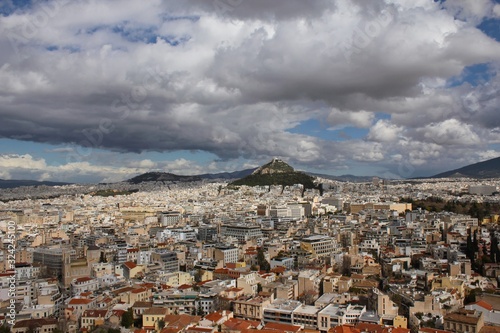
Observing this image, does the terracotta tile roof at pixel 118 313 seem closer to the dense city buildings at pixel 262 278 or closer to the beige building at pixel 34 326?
the dense city buildings at pixel 262 278

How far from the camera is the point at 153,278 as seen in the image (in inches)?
655

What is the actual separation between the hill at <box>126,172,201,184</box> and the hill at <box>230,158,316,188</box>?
1383 inches

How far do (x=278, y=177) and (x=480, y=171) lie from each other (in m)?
69.2

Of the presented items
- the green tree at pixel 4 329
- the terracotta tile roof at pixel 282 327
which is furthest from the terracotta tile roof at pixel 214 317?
the green tree at pixel 4 329

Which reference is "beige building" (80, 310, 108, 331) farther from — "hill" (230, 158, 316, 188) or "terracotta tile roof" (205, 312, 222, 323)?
"hill" (230, 158, 316, 188)

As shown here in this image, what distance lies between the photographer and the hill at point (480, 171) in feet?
353

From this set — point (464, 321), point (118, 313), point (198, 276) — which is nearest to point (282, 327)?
point (464, 321)

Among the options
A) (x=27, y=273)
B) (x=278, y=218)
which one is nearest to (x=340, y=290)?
(x=27, y=273)

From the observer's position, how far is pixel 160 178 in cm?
10356

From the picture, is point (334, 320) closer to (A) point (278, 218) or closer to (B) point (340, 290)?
(B) point (340, 290)

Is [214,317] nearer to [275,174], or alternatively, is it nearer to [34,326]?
[34,326]

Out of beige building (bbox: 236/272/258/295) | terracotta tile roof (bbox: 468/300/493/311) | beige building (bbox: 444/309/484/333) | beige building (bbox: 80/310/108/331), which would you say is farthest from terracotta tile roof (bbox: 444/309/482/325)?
beige building (bbox: 80/310/108/331)

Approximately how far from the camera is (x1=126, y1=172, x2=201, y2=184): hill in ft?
338

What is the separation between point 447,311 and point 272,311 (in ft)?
14.3
